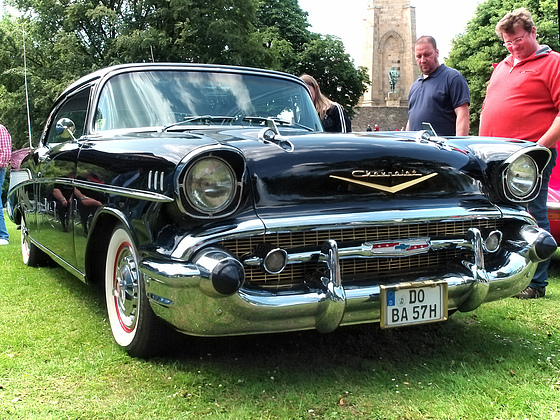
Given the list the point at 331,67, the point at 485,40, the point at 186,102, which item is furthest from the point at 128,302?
the point at 485,40

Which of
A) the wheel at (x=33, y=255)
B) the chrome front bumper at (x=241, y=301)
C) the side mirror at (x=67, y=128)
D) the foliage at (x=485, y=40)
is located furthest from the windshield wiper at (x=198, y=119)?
the foliage at (x=485, y=40)

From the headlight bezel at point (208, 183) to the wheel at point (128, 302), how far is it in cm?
45

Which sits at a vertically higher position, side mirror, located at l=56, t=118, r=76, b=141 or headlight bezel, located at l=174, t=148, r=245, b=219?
side mirror, located at l=56, t=118, r=76, b=141

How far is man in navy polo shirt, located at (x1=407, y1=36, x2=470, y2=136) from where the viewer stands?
4887 mm

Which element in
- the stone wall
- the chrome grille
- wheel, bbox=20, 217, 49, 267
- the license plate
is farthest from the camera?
the stone wall

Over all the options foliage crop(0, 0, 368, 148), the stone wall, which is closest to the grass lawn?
foliage crop(0, 0, 368, 148)

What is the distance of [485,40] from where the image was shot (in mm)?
36031

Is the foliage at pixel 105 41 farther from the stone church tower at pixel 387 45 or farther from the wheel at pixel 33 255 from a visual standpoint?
the stone church tower at pixel 387 45

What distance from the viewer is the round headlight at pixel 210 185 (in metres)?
2.47

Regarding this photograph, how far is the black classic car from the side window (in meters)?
0.40

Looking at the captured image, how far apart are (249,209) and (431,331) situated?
5.30ft

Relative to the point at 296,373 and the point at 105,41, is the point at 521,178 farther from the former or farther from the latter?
the point at 105,41

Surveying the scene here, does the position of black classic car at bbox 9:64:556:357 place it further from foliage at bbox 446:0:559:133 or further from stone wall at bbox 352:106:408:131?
stone wall at bbox 352:106:408:131

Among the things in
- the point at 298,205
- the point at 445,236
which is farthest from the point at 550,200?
the point at 298,205
